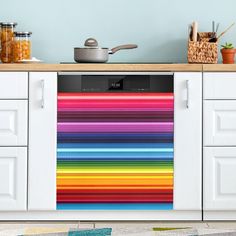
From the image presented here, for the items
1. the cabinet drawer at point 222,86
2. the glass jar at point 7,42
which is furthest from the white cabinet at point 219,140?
the glass jar at point 7,42

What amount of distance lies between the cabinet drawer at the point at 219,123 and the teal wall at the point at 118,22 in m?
0.74

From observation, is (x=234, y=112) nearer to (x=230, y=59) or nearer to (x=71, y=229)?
(x=230, y=59)

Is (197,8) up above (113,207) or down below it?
above

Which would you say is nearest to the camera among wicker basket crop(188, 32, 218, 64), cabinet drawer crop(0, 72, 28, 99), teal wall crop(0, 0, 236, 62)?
cabinet drawer crop(0, 72, 28, 99)

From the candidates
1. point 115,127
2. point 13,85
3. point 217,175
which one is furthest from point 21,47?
point 217,175

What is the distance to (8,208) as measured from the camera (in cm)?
397

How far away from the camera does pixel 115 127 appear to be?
400 cm

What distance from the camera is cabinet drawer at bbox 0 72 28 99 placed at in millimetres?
3963

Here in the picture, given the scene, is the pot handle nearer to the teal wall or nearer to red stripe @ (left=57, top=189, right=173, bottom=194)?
the teal wall

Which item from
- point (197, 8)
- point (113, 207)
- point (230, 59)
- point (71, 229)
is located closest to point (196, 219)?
point (113, 207)

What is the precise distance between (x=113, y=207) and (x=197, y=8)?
1.45 m

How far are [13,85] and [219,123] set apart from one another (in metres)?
1.17

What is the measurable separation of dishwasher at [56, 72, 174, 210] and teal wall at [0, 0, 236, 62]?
2.09ft

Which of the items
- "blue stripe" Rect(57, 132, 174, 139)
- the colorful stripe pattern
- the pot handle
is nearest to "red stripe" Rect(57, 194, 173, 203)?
the colorful stripe pattern
